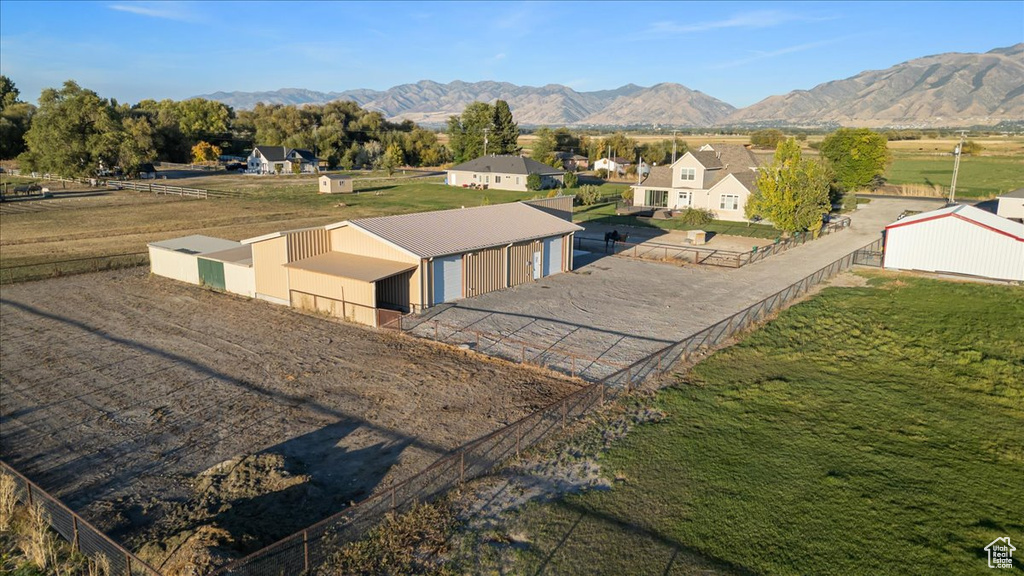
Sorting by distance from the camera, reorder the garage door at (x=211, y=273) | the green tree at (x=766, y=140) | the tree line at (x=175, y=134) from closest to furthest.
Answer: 1. the garage door at (x=211, y=273)
2. the tree line at (x=175, y=134)
3. the green tree at (x=766, y=140)

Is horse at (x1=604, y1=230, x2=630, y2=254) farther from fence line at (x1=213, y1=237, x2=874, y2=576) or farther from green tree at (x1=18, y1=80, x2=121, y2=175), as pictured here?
green tree at (x1=18, y1=80, x2=121, y2=175)

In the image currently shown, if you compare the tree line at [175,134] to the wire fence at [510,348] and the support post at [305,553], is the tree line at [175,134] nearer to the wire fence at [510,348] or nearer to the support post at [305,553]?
the wire fence at [510,348]

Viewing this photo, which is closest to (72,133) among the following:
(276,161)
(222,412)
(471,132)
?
(276,161)

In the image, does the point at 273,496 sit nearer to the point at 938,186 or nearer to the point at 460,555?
the point at 460,555

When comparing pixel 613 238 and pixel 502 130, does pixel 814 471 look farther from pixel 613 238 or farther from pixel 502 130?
pixel 502 130

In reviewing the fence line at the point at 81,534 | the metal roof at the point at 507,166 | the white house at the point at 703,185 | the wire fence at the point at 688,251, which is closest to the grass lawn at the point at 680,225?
the white house at the point at 703,185

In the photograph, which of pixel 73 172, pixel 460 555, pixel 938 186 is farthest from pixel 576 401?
pixel 73 172

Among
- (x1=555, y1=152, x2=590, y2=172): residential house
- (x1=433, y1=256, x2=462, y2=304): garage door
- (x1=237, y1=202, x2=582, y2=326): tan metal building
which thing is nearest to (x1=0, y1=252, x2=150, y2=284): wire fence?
(x1=237, y1=202, x2=582, y2=326): tan metal building
